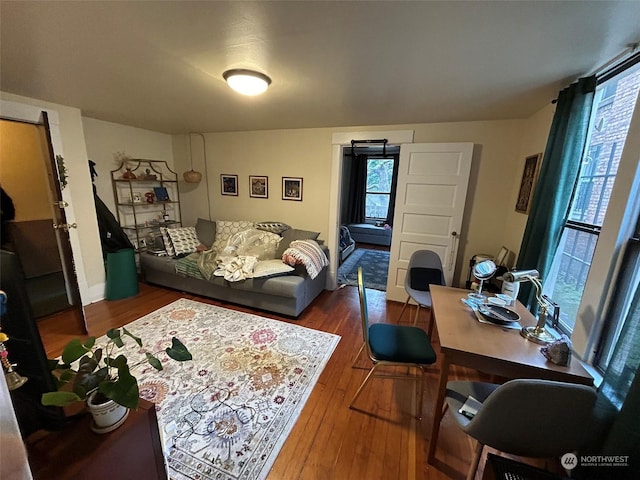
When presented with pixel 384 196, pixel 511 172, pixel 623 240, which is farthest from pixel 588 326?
pixel 384 196

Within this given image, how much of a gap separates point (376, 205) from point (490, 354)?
5.77 metres

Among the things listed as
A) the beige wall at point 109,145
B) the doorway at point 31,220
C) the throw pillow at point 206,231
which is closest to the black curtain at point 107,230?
the beige wall at point 109,145

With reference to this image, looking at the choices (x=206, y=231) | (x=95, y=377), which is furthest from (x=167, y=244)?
(x=95, y=377)

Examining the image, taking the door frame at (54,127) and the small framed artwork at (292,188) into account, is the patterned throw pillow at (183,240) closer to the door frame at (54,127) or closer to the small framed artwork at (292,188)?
the door frame at (54,127)

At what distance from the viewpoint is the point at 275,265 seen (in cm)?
294

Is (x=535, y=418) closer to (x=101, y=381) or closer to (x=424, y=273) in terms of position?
(x=101, y=381)

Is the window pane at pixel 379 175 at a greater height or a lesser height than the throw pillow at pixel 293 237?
greater

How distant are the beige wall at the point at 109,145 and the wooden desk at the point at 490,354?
4264 mm

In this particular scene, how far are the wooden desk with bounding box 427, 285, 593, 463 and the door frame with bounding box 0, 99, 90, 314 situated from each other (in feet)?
10.5

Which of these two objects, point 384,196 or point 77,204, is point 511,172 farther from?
point 77,204

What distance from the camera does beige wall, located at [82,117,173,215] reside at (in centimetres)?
319

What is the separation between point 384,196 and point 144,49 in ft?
19.0

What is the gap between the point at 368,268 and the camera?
179 inches

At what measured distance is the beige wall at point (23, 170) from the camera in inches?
112
